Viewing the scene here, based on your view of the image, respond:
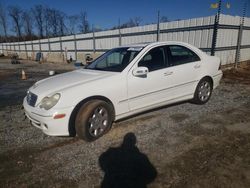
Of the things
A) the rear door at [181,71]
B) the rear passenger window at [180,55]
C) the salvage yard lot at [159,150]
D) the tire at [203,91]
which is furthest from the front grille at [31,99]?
the tire at [203,91]

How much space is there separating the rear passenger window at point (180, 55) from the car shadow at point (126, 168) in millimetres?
2091

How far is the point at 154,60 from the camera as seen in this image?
13.6 feet

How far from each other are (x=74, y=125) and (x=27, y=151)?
2.85 feet

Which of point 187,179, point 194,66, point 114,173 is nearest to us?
→ point 187,179

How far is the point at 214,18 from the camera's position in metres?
9.75

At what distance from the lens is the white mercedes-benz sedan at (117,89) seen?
3.29 meters

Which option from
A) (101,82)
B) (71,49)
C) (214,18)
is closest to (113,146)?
(101,82)

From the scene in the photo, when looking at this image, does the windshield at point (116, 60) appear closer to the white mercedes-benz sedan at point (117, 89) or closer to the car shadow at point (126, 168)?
the white mercedes-benz sedan at point (117, 89)

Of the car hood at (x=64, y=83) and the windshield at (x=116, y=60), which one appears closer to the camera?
the car hood at (x=64, y=83)

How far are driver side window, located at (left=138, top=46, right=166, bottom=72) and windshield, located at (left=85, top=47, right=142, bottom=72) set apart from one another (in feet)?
0.71

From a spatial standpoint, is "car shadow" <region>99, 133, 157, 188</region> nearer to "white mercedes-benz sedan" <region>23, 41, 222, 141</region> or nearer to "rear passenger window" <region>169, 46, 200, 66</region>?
"white mercedes-benz sedan" <region>23, 41, 222, 141</region>

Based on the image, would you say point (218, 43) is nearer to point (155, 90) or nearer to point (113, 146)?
point (155, 90)

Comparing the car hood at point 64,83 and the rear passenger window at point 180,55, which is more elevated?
the rear passenger window at point 180,55

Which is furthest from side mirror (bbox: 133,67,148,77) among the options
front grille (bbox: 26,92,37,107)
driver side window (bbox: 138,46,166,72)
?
front grille (bbox: 26,92,37,107)
